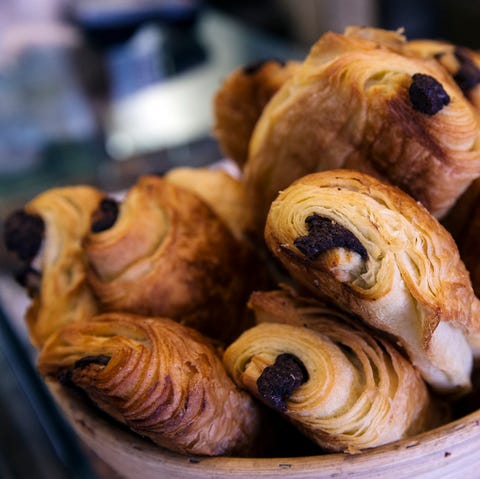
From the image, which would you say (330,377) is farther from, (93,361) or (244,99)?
(244,99)

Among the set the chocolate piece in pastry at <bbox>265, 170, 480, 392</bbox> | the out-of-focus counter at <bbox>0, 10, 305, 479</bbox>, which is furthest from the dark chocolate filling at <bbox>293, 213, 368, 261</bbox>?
the out-of-focus counter at <bbox>0, 10, 305, 479</bbox>

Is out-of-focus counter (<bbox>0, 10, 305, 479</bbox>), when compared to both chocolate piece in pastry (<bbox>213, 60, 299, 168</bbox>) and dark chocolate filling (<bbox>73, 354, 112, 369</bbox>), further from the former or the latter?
dark chocolate filling (<bbox>73, 354, 112, 369</bbox>)

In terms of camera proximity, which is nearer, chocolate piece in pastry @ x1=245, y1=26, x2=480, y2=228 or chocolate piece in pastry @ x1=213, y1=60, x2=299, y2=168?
chocolate piece in pastry @ x1=245, y1=26, x2=480, y2=228

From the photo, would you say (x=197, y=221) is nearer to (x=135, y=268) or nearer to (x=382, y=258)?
(x=135, y=268)

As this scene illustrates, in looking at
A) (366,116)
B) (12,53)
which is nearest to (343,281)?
(366,116)

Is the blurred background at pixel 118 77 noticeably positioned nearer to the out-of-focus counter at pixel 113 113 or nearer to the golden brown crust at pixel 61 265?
the out-of-focus counter at pixel 113 113

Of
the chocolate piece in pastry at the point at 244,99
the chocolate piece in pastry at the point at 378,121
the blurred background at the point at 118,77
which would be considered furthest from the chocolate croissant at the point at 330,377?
the blurred background at the point at 118,77

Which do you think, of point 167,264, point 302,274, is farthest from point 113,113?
point 302,274
